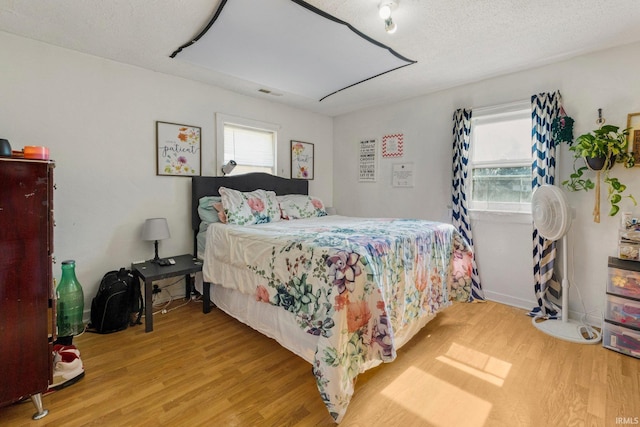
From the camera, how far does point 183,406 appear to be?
5.14 ft

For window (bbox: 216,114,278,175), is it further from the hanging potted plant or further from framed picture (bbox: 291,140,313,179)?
the hanging potted plant

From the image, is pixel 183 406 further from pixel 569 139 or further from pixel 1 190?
pixel 569 139

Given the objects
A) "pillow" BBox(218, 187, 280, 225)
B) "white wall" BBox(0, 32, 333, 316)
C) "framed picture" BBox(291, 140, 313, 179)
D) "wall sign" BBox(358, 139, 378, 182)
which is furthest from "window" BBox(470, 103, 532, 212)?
"white wall" BBox(0, 32, 333, 316)

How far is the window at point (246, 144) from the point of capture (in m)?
3.38

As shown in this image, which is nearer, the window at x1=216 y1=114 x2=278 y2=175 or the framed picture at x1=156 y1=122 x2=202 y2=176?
the framed picture at x1=156 y1=122 x2=202 y2=176

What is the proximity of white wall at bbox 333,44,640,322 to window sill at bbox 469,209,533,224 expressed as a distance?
16 mm

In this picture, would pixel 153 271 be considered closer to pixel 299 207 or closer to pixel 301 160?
pixel 299 207

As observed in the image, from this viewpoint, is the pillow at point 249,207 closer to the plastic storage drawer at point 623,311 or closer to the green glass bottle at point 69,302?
the green glass bottle at point 69,302

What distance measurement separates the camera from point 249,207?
2980 mm

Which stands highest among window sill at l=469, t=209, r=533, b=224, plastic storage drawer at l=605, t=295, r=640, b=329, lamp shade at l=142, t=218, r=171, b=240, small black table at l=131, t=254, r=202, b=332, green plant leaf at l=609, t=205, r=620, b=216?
green plant leaf at l=609, t=205, r=620, b=216

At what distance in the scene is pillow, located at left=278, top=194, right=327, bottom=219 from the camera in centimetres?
337

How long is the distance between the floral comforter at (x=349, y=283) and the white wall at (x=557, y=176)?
75cm

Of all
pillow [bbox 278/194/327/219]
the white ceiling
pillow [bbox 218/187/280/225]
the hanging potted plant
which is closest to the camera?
the white ceiling

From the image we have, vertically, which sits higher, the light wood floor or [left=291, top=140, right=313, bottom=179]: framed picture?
[left=291, top=140, right=313, bottom=179]: framed picture
